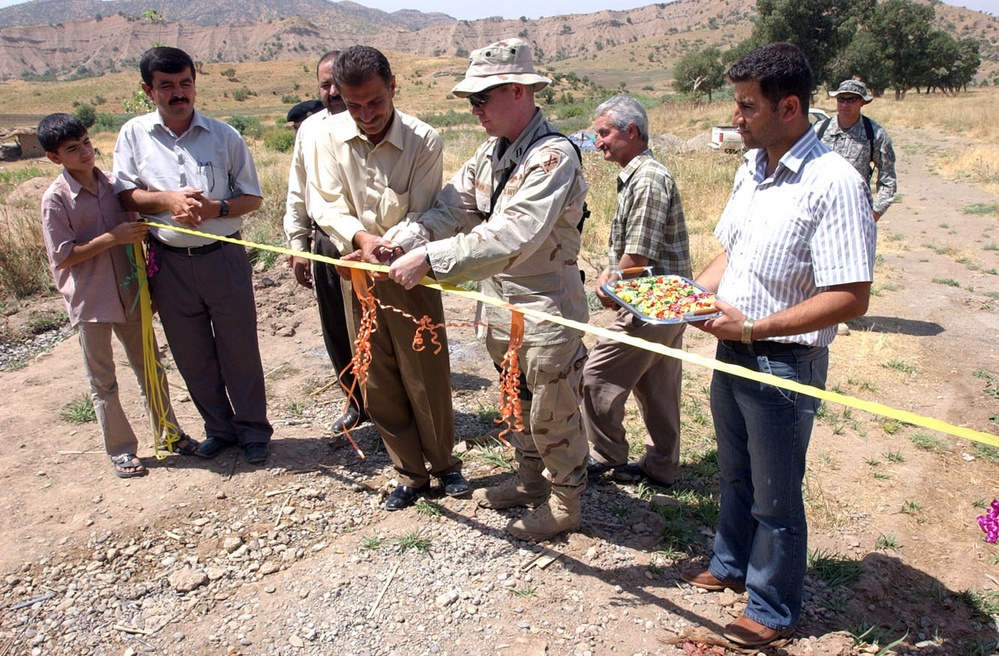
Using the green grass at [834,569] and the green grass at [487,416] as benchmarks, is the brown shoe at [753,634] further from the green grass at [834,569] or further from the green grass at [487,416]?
the green grass at [487,416]

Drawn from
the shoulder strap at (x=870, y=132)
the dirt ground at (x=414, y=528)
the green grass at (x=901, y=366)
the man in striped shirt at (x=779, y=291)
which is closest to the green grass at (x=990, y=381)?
the dirt ground at (x=414, y=528)

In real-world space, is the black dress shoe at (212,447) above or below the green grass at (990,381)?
above

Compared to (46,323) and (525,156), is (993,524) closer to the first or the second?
(525,156)

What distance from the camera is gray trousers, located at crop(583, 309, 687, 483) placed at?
3443 millimetres

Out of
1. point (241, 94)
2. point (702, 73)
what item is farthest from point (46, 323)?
point (241, 94)

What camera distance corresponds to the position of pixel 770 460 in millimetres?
2350

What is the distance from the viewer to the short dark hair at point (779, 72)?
207cm

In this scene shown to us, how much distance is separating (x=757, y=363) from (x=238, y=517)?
268 cm

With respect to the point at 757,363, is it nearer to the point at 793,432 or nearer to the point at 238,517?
the point at 793,432

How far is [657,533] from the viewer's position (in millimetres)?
3352

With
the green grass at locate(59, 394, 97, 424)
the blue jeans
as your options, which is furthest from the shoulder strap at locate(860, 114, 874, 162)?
the green grass at locate(59, 394, 97, 424)

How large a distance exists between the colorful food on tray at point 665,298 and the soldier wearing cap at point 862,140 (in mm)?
3467

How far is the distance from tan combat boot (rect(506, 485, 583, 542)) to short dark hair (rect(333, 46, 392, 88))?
197cm

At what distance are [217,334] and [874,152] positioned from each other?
5.06 meters
